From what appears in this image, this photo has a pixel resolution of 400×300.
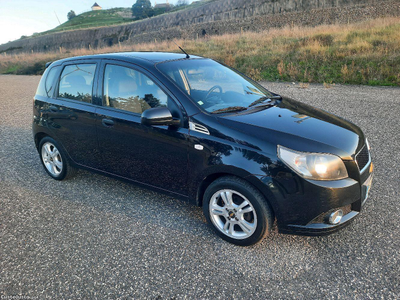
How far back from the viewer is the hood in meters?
2.65

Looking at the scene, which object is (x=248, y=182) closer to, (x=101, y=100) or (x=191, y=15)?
(x=101, y=100)

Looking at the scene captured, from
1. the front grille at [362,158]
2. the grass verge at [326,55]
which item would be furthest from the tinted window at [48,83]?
the grass verge at [326,55]

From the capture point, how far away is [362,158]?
2.91m

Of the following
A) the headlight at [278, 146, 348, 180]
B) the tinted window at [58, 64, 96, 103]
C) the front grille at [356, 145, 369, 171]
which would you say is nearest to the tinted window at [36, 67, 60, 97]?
the tinted window at [58, 64, 96, 103]

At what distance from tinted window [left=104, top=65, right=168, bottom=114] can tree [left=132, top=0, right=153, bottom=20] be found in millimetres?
97827

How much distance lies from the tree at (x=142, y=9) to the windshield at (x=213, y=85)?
321 feet

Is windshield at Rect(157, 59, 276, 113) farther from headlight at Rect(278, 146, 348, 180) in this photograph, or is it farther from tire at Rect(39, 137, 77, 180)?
tire at Rect(39, 137, 77, 180)

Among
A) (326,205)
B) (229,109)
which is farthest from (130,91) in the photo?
(326,205)

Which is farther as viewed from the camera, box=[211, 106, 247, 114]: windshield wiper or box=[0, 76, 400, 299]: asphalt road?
box=[211, 106, 247, 114]: windshield wiper

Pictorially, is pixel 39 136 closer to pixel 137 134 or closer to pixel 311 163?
pixel 137 134

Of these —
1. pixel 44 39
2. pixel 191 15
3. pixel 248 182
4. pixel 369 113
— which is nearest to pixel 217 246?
pixel 248 182

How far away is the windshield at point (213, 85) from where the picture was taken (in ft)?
10.6

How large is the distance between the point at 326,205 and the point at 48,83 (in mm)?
4054

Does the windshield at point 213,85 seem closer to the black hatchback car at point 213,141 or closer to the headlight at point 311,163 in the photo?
the black hatchback car at point 213,141
